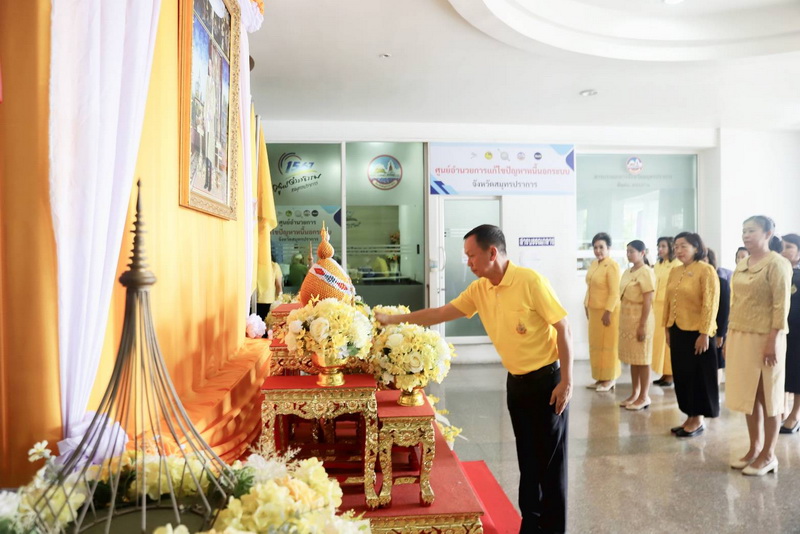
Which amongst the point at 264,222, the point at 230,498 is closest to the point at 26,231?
the point at 230,498

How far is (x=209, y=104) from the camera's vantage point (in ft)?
7.43

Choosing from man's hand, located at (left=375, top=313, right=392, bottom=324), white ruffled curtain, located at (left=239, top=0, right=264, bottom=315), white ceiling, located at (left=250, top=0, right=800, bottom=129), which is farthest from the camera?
white ceiling, located at (left=250, top=0, right=800, bottom=129)

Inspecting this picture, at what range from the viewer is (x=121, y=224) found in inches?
51.3

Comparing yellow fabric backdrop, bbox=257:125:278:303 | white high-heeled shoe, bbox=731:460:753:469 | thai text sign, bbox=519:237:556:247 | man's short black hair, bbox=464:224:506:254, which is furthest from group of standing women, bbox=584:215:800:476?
yellow fabric backdrop, bbox=257:125:278:303

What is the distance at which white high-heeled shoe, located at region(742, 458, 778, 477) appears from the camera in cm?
334

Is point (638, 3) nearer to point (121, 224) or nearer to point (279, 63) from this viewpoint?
point (279, 63)

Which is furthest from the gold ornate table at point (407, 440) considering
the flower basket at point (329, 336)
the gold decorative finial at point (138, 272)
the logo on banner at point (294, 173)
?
the logo on banner at point (294, 173)

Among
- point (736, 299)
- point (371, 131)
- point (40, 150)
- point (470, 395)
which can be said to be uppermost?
point (371, 131)

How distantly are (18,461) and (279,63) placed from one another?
159 inches

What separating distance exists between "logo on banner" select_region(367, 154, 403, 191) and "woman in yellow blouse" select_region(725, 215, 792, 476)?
4.27 m

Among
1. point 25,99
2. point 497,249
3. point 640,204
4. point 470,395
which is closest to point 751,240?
point 497,249

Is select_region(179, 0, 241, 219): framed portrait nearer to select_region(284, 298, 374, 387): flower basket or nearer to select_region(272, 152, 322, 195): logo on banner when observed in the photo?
select_region(284, 298, 374, 387): flower basket

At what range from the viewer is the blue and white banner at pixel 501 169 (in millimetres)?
6809

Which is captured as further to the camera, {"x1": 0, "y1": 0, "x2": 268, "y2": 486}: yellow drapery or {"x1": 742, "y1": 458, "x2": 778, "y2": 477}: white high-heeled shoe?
{"x1": 742, "y1": 458, "x2": 778, "y2": 477}: white high-heeled shoe
